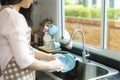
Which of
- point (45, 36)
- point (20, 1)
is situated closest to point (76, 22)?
point (45, 36)

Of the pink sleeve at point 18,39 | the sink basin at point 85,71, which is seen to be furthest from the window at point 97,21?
the pink sleeve at point 18,39

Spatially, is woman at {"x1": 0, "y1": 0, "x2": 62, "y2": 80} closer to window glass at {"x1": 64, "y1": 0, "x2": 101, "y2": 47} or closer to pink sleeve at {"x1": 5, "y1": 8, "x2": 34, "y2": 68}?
pink sleeve at {"x1": 5, "y1": 8, "x2": 34, "y2": 68}

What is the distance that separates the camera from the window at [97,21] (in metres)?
1.81

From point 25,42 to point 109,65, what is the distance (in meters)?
0.94

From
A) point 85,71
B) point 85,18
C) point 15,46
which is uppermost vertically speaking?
point 85,18

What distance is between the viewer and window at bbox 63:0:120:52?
1811 millimetres

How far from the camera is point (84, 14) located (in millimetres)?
2203

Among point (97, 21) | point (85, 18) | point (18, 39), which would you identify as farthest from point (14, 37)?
point (85, 18)

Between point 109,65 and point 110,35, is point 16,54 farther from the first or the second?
point 110,35

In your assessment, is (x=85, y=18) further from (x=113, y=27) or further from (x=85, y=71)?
(x=85, y=71)

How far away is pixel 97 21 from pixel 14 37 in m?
1.18

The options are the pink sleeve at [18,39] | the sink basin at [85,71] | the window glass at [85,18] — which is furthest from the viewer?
the window glass at [85,18]

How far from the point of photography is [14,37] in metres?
0.97

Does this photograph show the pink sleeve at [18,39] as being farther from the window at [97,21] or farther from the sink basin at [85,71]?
the window at [97,21]
